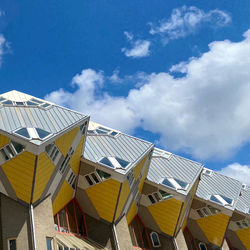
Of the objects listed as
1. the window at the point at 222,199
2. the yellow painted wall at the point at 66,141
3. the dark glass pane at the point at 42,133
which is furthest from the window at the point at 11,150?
the window at the point at 222,199

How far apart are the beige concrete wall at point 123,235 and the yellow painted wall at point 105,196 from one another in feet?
4.20

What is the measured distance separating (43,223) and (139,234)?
44.4 feet

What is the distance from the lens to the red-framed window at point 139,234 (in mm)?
25962

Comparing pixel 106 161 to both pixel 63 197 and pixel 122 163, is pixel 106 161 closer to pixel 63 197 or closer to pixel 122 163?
pixel 122 163

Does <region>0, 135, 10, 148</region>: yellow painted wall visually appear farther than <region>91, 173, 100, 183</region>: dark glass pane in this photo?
No

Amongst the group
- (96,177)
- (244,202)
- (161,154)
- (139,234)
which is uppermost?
(161,154)

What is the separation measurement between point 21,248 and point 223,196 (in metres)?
24.1

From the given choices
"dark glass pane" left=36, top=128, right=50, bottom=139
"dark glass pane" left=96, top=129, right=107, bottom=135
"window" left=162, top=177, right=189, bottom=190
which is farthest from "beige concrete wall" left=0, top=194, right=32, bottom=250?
"window" left=162, top=177, right=189, bottom=190

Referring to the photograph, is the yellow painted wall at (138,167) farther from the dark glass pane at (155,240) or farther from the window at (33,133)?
the window at (33,133)

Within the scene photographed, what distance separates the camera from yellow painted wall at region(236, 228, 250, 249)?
32.2 m

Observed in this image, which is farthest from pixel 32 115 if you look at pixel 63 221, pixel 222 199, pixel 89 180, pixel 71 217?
pixel 222 199

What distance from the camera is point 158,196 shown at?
26922 mm

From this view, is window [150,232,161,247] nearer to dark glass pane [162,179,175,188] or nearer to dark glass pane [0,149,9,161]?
dark glass pane [162,179,175,188]

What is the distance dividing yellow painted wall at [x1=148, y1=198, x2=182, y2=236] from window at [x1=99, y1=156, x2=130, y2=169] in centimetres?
696
